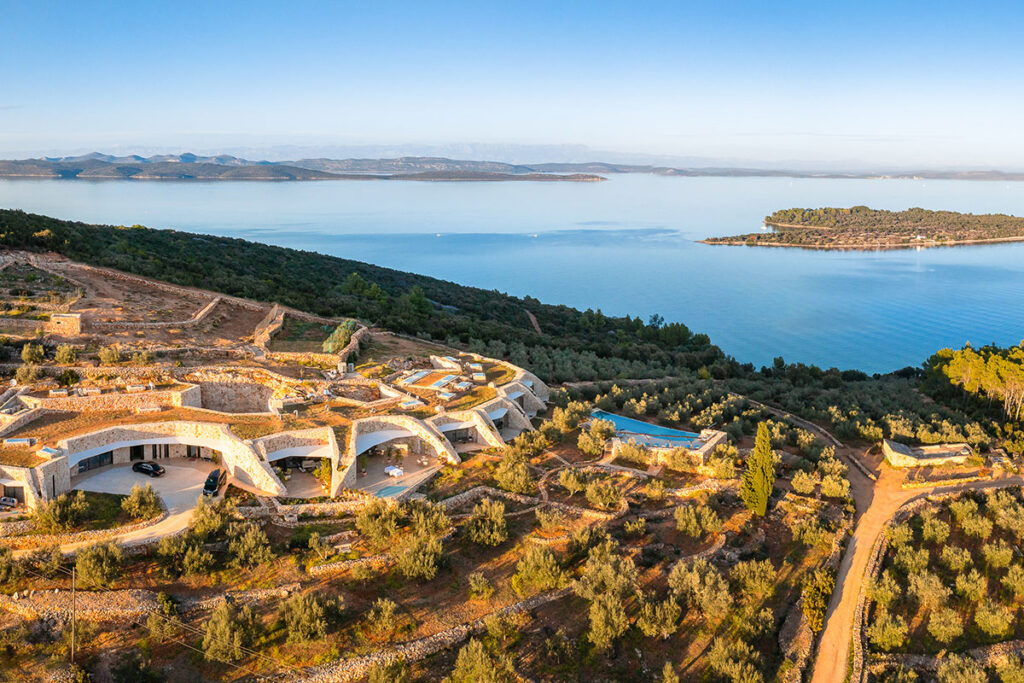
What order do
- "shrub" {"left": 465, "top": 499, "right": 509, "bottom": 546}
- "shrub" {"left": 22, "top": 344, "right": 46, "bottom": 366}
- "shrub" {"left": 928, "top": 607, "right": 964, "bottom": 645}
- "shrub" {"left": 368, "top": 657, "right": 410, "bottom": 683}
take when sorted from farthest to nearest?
1. "shrub" {"left": 22, "top": 344, "right": 46, "bottom": 366}
2. "shrub" {"left": 465, "top": 499, "right": 509, "bottom": 546}
3. "shrub" {"left": 928, "top": 607, "right": 964, "bottom": 645}
4. "shrub" {"left": 368, "top": 657, "right": 410, "bottom": 683}

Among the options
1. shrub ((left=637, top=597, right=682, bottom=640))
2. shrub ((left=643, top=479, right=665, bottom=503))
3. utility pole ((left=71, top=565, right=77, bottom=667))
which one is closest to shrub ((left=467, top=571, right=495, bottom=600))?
shrub ((left=637, top=597, right=682, bottom=640))

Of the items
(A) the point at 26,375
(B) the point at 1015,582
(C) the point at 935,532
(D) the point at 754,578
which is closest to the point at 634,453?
(D) the point at 754,578

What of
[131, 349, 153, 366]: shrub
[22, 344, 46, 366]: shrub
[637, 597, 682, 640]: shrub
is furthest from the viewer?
[131, 349, 153, 366]: shrub

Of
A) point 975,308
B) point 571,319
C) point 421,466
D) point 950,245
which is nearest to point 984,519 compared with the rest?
point 421,466

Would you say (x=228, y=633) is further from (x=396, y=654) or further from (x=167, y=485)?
(x=167, y=485)

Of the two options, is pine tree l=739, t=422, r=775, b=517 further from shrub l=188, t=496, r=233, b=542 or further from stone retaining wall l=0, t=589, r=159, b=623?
stone retaining wall l=0, t=589, r=159, b=623

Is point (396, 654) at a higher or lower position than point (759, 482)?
lower

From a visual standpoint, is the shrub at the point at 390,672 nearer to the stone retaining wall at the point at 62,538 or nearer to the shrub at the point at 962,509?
the stone retaining wall at the point at 62,538
